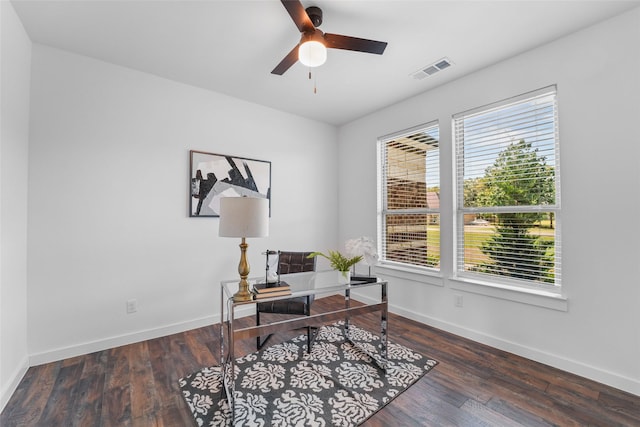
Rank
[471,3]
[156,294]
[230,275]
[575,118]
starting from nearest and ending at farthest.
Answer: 1. [471,3]
2. [575,118]
3. [156,294]
4. [230,275]

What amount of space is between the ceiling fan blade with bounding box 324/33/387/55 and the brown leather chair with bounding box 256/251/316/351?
1711mm

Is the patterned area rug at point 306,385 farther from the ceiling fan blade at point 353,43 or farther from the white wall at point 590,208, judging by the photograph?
the ceiling fan blade at point 353,43

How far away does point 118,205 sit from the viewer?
2611mm

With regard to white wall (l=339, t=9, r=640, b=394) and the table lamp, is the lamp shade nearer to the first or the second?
the table lamp

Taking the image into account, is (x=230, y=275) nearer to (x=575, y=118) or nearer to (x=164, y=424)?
(x=164, y=424)

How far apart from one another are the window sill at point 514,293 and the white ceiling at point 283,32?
2.09m

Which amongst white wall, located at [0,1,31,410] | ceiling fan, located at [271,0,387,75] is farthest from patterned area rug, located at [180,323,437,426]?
ceiling fan, located at [271,0,387,75]

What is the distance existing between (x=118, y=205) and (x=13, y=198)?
0.69 m

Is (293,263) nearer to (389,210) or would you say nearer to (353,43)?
(389,210)

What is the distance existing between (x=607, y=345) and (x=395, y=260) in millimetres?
1990

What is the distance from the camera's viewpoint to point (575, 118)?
2170mm

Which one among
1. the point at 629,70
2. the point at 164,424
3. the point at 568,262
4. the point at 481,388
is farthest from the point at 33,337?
the point at 629,70

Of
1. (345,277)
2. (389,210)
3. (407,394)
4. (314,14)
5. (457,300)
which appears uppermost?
(314,14)

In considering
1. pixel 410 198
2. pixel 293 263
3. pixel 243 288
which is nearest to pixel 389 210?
pixel 410 198
